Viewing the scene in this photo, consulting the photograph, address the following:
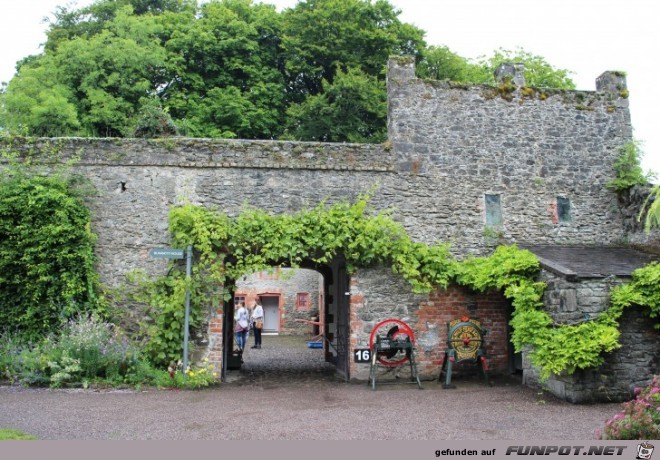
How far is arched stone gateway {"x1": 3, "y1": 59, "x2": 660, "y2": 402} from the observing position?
31.2 ft

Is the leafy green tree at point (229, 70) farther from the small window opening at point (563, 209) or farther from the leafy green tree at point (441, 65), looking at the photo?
the small window opening at point (563, 209)

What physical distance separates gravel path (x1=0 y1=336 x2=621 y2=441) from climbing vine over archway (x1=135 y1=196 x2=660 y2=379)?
47.7 inches

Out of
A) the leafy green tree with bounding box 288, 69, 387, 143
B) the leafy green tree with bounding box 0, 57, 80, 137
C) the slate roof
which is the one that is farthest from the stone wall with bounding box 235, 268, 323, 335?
the slate roof

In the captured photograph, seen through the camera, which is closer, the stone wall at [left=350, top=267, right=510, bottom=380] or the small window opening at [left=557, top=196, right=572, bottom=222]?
the stone wall at [left=350, top=267, right=510, bottom=380]

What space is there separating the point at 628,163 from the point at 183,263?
8524 millimetres

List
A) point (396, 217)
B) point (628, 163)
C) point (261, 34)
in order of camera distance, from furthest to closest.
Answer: point (261, 34) < point (628, 163) < point (396, 217)

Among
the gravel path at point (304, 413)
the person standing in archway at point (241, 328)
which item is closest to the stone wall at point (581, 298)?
the gravel path at point (304, 413)

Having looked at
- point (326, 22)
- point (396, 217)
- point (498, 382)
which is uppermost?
point (326, 22)

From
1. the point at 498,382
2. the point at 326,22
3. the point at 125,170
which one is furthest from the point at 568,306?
the point at 326,22

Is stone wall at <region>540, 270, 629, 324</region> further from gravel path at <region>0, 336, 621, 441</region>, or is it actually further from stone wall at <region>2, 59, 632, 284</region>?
stone wall at <region>2, 59, 632, 284</region>

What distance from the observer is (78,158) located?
31.0 ft

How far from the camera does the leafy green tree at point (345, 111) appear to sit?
67.8ft

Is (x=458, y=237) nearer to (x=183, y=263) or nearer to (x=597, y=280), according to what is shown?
(x=597, y=280)

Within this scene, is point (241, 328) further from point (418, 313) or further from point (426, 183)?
point (426, 183)
